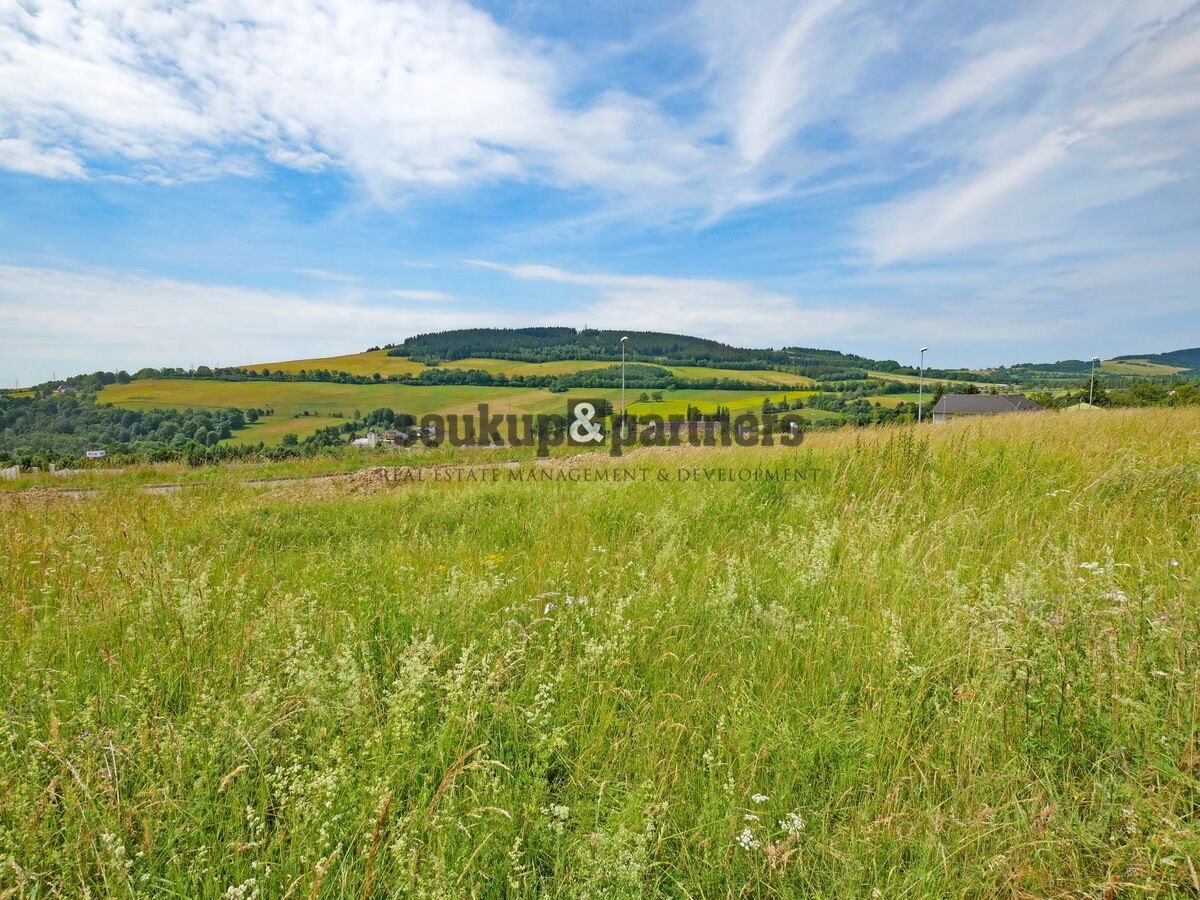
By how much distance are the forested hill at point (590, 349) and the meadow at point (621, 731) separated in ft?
161

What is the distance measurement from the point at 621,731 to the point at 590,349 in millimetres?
54474

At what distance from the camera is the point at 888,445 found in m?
6.55

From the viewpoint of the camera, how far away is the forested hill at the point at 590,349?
5388 centimetres

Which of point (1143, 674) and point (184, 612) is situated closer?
point (1143, 674)

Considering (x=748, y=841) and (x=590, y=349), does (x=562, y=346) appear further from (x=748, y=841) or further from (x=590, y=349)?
(x=748, y=841)

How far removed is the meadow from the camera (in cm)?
150

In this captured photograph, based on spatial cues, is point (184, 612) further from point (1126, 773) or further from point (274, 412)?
point (274, 412)

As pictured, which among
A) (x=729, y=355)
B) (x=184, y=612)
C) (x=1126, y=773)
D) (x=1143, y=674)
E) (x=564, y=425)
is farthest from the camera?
(x=729, y=355)

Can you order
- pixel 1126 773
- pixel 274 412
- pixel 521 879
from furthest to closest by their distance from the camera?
pixel 274 412 → pixel 1126 773 → pixel 521 879

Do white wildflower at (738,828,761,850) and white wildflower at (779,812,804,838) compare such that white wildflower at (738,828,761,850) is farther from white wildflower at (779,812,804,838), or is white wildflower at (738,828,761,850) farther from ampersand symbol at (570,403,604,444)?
ampersand symbol at (570,403,604,444)

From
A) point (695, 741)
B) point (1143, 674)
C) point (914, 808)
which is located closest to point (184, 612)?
point (695, 741)

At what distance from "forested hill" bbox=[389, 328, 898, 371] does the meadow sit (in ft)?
161

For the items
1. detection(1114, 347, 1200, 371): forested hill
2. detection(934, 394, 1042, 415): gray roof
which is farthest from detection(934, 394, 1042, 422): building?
detection(1114, 347, 1200, 371): forested hill

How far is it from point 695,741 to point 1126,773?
1.44m
